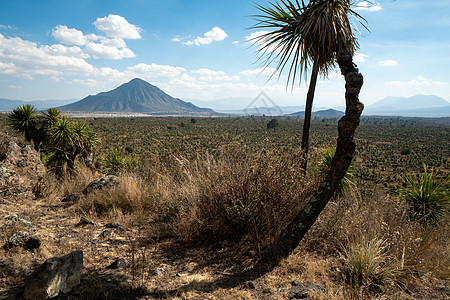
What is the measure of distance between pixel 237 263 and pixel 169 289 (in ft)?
3.25

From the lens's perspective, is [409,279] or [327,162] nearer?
[409,279]

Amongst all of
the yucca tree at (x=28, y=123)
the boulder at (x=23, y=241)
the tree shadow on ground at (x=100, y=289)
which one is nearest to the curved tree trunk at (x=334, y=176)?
the tree shadow on ground at (x=100, y=289)

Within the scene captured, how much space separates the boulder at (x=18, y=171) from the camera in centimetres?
535

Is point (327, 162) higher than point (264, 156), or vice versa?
point (264, 156)

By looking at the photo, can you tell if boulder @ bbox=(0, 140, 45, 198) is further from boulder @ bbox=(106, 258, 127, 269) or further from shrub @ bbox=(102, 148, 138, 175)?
shrub @ bbox=(102, 148, 138, 175)

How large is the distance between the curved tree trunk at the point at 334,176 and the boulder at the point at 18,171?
539cm

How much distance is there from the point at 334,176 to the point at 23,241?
4112mm

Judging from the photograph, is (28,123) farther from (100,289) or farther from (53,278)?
(100,289)

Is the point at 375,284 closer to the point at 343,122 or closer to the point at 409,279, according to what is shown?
the point at 409,279

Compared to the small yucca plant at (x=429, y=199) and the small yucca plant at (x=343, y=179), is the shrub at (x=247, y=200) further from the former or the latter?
the small yucca plant at (x=343, y=179)

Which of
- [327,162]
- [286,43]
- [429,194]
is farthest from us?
[327,162]

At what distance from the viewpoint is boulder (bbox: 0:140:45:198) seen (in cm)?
535

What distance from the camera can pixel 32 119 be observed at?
11125 mm

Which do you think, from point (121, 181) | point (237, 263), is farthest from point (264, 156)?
point (121, 181)
